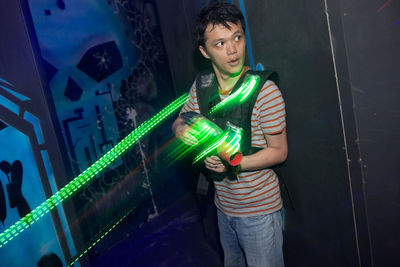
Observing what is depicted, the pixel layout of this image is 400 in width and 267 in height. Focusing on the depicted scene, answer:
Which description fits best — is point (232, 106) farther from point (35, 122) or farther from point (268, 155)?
point (35, 122)

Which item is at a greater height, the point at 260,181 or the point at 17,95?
the point at 17,95

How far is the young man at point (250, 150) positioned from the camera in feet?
4.96

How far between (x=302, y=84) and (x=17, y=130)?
2085 mm

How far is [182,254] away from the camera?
2.99m

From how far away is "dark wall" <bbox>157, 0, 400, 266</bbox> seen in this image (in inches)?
54.4

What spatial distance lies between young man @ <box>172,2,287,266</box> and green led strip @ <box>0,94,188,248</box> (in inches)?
50.2

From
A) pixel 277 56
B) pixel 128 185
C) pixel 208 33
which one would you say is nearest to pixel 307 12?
pixel 277 56

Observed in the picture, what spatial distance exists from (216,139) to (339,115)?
731 mm

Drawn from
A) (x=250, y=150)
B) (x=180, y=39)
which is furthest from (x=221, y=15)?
(x=180, y=39)

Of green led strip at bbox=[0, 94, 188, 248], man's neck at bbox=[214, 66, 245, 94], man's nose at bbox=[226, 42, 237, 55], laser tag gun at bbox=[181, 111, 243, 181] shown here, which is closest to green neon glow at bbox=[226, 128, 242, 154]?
laser tag gun at bbox=[181, 111, 243, 181]

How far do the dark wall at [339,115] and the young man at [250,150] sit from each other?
0.27 m

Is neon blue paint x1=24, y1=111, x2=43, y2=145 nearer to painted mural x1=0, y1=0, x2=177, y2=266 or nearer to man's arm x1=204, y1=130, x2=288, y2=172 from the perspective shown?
painted mural x1=0, y1=0, x2=177, y2=266

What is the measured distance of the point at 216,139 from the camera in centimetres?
147

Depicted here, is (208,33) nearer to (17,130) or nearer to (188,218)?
(17,130)
